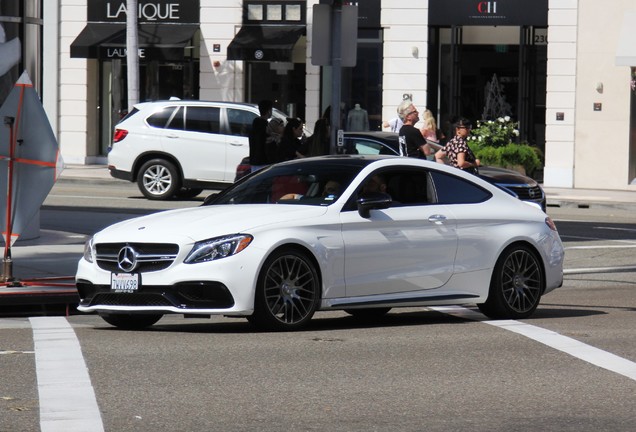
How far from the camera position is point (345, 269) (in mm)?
11602

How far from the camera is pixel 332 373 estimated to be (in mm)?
9297

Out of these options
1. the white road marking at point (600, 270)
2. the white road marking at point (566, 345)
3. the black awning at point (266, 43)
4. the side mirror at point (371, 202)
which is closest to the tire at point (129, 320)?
the side mirror at point (371, 202)

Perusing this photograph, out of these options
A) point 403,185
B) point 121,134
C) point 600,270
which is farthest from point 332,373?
point 121,134

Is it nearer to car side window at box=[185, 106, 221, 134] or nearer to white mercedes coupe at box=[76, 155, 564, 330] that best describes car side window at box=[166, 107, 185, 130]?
car side window at box=[185, 106, 221, 134]

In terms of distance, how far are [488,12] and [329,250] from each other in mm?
25185

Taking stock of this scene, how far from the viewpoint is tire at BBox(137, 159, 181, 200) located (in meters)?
27.3

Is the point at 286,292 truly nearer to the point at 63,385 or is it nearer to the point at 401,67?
the point at 63,385

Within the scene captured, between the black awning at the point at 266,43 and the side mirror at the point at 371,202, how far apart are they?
24.4 meters

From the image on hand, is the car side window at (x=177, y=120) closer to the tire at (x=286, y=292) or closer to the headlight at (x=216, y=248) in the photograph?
the tire at (x=286, y=292)

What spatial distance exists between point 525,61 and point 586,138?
2.62 m

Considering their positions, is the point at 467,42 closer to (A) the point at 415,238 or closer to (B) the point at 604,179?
(B) the point at 604,179

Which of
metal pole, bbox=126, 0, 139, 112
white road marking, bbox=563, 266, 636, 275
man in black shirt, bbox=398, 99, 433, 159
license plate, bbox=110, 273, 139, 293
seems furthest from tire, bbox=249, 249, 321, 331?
metal pole, bbox=126, 0, 139, 112

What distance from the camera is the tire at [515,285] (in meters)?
12.5

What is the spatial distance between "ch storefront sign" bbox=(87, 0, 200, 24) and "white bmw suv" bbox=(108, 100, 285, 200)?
1016 cm
